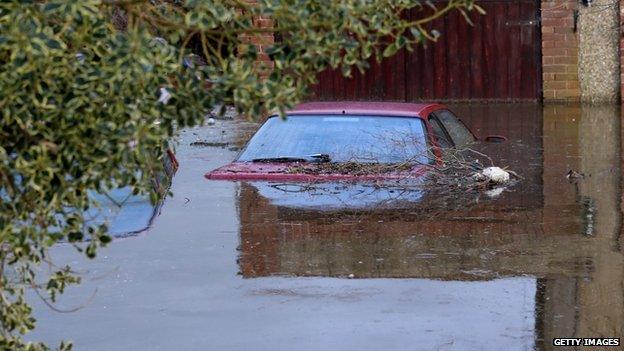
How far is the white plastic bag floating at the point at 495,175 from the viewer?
12.0 metres

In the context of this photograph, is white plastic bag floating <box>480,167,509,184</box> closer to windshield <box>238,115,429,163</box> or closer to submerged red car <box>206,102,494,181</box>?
submerged red car <box>206,102,494,181</box>

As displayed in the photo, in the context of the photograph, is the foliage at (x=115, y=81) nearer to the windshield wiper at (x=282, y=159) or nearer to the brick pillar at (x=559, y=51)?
the windshield wiper at (x=282, y=159)

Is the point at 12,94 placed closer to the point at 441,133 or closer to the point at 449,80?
the point at 441,133

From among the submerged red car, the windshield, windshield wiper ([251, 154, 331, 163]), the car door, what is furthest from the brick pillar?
windshield wiper ([251, 154, 331, 163])

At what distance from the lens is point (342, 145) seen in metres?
11.3

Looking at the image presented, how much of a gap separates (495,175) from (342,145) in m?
1.57

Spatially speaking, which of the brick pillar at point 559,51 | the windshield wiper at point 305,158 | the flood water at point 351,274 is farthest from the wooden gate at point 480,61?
the windshield wiper at point 305,158

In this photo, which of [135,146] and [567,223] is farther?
[567,223]

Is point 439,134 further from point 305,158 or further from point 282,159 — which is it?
point 282,159

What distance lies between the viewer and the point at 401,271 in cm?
866

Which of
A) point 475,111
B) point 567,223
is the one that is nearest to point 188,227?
point 567,223

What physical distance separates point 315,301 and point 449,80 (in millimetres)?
15668

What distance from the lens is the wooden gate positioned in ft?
75.5

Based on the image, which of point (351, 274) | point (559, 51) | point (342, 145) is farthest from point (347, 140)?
point (559, 51)
